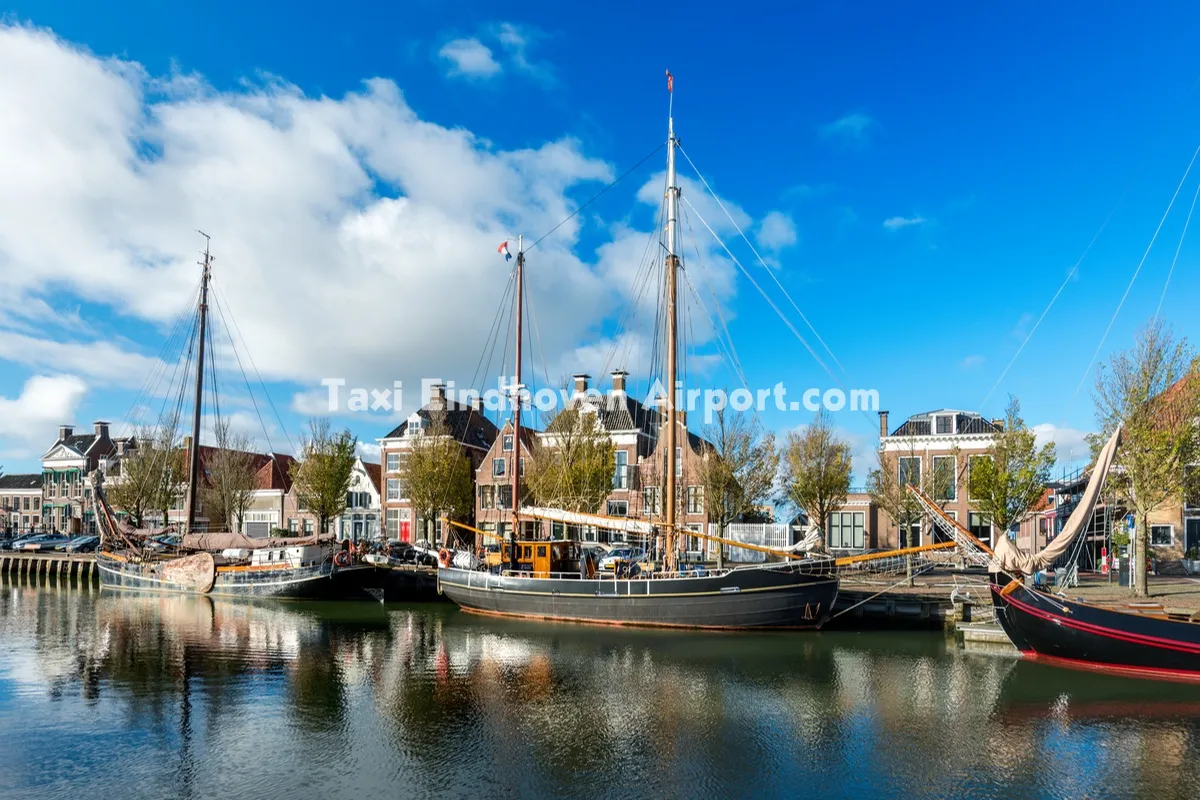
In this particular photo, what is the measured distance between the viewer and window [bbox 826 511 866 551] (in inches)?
2295

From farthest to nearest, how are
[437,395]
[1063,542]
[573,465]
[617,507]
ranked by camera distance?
[437,395] → [617,507] → [573,465] → [1063,542]

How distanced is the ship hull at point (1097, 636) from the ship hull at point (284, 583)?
3131cm

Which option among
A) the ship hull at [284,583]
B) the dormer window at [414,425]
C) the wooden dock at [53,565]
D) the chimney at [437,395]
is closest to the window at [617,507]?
the dormer window at [414,425]

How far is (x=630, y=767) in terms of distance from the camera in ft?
50.0

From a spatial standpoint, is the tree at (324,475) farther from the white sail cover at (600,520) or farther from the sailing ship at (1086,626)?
the sailing ship at (1086,626)

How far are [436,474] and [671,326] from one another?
27260mm

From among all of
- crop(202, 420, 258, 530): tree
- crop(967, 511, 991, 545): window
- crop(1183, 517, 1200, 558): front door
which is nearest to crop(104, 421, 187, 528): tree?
crop(202, 420, 258, 530): tree

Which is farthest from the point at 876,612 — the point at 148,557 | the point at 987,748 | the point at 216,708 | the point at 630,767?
the point at 148,557

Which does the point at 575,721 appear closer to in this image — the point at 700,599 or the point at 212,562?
the point at 700,599

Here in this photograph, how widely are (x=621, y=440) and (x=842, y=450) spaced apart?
725 inches

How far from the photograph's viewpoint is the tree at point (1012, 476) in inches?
1554

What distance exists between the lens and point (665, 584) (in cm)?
3256

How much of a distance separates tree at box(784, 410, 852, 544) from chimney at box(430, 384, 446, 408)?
3481 centimetres

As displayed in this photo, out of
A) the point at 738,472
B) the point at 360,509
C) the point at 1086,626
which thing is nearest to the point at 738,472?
the point at 738,472
